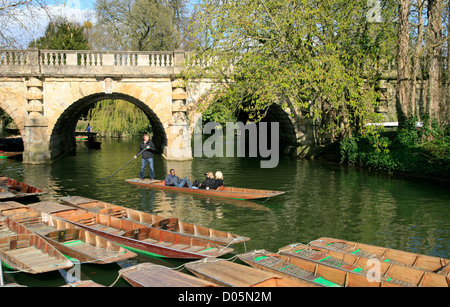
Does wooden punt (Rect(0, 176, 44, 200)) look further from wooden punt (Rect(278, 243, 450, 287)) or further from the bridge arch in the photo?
wooden punt (Rect(278, 243, 450, 287))

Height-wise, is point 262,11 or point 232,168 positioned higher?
point 262,11

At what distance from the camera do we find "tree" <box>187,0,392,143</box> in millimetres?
16359

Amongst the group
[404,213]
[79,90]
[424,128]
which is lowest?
[404,213]

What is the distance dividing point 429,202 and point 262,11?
9.82 metres

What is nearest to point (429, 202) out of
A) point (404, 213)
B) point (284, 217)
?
point (404, 213)

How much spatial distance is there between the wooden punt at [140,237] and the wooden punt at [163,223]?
21 centimetres

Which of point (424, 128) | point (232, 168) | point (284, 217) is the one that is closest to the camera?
point (284, 217)

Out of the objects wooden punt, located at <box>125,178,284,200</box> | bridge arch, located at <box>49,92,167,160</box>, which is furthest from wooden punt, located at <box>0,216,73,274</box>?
bridge arch, located at <box>49,92,167,160</box>

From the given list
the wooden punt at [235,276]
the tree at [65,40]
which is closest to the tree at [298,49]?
the wooden punt at [235,276]

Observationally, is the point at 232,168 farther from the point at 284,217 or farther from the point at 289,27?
the point at 284,217

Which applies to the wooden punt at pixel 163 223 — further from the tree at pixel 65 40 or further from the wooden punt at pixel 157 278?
the tree at pixel 65 40

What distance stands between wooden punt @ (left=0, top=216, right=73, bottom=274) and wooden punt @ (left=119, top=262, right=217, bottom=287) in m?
1.21
